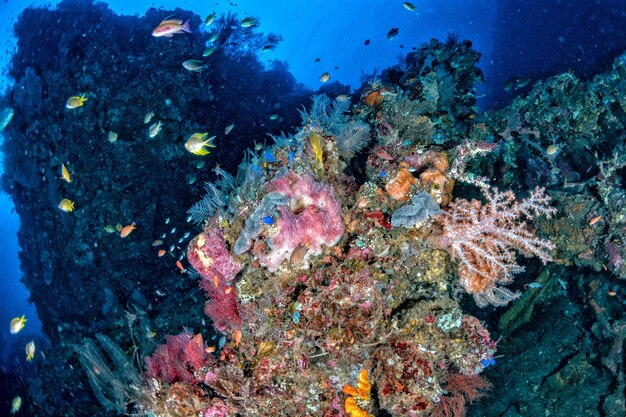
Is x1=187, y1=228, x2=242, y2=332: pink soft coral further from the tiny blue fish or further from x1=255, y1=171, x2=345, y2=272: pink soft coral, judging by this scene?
the tiny blue fish

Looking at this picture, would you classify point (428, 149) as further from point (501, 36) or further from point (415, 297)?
point (501, 36)

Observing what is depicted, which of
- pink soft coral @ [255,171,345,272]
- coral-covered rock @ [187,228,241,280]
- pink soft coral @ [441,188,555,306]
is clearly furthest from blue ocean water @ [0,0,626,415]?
coral-covered rock @ [187,228,241,280]

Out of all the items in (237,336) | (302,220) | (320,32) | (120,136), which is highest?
(320,32)

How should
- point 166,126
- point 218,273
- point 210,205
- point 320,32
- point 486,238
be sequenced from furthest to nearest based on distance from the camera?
point 320,32 → point 166,126 → point 210,205 → point 218,273 → point 486,238

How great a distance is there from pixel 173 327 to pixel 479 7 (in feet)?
67.0

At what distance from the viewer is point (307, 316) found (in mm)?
Result: 4488

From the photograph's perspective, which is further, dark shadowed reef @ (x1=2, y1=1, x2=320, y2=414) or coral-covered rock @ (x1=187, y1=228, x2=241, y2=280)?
dark shadowed reef @ (x1=2, y1=1, x2=320, y2=414)

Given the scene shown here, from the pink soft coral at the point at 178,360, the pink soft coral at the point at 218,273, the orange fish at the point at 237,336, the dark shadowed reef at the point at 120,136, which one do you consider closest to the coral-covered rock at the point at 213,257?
the pink soft coral at the point at 218,273

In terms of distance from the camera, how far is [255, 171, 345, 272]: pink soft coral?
4605 mm

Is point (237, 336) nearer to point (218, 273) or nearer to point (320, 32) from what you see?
point (218, 273)

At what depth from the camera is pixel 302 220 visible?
15.3 feet

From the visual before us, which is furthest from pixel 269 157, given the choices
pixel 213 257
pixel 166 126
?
pixel 166 126

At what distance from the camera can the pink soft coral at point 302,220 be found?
461 centimetres

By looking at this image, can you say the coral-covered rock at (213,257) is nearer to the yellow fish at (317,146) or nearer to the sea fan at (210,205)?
the sea fan at (210,205)
